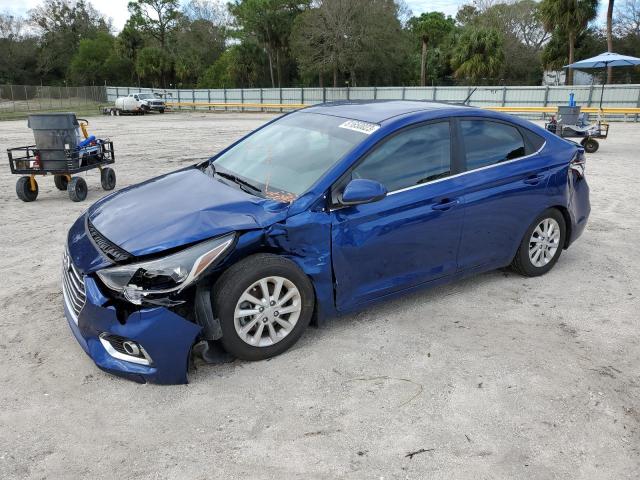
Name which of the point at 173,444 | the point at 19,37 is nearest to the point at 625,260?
the point at 173,444

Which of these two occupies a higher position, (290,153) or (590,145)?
(290,153)

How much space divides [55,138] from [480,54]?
119ft

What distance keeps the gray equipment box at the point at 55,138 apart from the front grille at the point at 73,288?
5.61 metres

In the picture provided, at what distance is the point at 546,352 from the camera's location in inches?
148

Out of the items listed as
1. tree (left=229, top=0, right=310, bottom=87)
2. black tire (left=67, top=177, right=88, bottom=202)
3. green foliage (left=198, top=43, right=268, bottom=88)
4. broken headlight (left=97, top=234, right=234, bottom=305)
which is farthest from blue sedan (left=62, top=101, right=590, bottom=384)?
green foliage (left=198, top=43, right=268, bottom=88)

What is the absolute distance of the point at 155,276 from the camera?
3119 mm

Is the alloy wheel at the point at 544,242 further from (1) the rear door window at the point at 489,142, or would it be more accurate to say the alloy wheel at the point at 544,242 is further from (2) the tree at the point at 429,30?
(2) the tree at the point at 429,30

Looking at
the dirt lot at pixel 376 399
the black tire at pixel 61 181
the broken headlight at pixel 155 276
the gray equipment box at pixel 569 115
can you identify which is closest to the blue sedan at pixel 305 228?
the broken headlight at pixel 155 276

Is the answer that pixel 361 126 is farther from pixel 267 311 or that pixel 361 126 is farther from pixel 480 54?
pixel 480 54

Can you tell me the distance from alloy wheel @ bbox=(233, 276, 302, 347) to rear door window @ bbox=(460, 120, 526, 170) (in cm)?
187

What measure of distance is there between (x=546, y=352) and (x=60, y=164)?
309 inches

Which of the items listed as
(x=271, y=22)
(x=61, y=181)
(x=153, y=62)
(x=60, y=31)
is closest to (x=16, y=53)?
(x=60, y=31)

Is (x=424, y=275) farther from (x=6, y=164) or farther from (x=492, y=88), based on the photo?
(x=492, y=88)

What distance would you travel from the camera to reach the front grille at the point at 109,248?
3200mm
